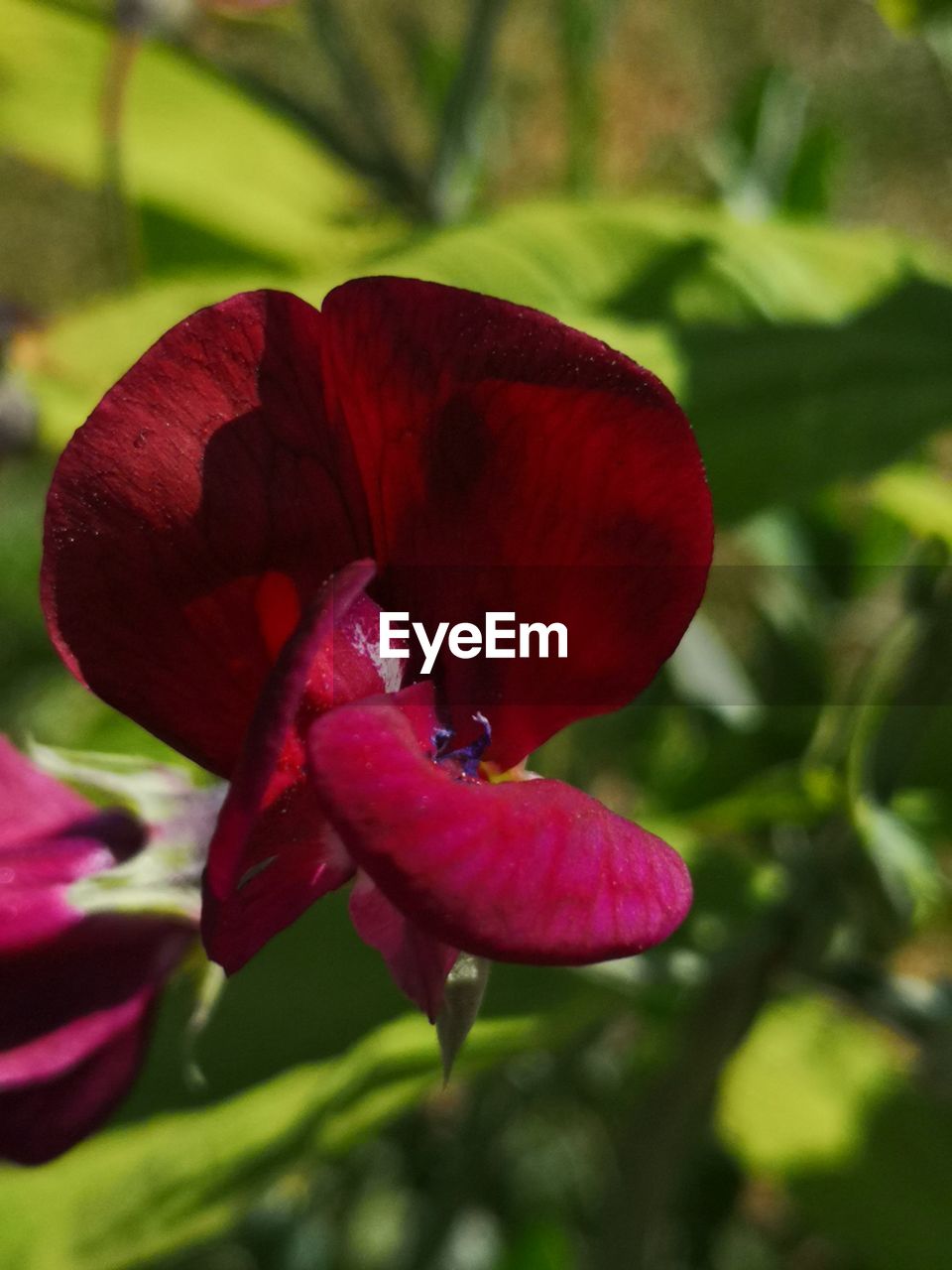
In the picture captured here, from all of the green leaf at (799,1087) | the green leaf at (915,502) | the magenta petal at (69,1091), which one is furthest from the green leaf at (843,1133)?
the magenta petal at (69,1091)

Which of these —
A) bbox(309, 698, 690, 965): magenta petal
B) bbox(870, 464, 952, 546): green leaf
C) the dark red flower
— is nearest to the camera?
bbox(309, 698, 690, 965): magenta petal

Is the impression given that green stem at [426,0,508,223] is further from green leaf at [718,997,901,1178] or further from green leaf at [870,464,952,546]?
green leaf at [718,997,901,1178]

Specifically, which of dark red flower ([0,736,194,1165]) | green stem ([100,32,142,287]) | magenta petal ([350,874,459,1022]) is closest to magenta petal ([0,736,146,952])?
dark red flower ([0,736,194,1165])

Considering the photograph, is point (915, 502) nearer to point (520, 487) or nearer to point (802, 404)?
point (802, 404)

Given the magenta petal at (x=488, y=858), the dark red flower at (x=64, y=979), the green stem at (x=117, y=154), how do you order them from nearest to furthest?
the magenta petal at (x=488, y=858) < the dark red flower at (x=64, y=979) < the green stem at (x=117, y=154)

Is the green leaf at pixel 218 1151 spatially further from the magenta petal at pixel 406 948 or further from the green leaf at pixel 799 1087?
the green leaf at pixel 799 1087

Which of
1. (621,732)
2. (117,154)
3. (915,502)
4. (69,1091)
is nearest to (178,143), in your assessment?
(117,154)

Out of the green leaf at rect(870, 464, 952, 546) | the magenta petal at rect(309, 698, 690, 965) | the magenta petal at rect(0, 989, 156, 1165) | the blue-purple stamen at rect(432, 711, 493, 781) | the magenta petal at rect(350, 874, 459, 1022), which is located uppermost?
the magenta petal at rect(309, 698, 690, 965)
